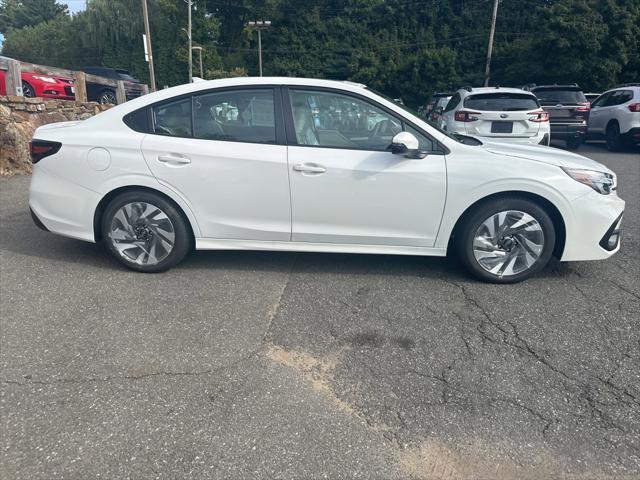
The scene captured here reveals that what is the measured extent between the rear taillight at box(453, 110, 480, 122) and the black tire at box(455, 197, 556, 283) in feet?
19.6

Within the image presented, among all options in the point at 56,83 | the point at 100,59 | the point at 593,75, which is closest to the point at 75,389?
the point at 56,83

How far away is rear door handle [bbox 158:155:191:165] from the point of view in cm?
384

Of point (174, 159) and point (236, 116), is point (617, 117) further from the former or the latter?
point (174, 159)

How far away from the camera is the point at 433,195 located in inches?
148

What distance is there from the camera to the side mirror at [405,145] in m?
3.62

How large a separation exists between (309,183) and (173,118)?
1.24 metres

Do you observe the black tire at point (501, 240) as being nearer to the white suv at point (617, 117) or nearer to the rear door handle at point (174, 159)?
the rear door handle at point (174, 159)

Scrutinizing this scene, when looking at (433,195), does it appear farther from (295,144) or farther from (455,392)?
(455,392)

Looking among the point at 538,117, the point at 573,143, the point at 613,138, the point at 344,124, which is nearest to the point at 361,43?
the point at 573,143

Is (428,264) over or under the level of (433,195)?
under

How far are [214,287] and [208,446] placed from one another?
5.89 feet

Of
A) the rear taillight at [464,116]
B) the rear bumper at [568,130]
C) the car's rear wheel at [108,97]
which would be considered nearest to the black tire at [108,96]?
the car's rear wheel at [108,97]

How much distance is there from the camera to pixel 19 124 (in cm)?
820

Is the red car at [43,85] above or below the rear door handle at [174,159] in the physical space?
above
